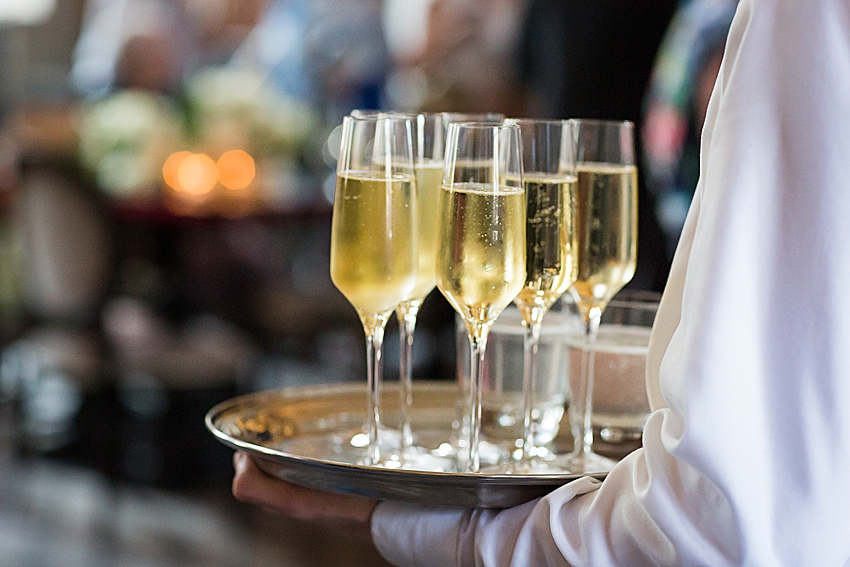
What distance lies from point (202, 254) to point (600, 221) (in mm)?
3119

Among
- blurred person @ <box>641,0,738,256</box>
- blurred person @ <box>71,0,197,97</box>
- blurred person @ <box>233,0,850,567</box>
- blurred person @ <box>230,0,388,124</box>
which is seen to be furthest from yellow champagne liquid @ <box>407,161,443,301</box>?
blurred person @ <box>230,0,388,124</box>

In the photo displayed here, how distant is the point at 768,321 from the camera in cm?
75

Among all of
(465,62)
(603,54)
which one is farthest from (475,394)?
(465,62)

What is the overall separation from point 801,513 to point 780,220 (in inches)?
8.5

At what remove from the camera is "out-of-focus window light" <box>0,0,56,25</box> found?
802cm

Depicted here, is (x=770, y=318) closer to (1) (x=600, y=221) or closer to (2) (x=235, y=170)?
(1) (x=600, y=221)

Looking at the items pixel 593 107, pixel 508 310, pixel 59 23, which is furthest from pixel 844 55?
pixel 59 23

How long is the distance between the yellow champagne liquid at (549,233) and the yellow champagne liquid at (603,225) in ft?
A: 0.21

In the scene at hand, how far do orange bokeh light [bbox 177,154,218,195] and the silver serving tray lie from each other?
2.65 metres

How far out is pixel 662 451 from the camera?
2.59ft

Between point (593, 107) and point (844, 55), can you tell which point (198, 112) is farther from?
point (844, 55)

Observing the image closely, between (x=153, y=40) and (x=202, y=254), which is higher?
(x=153, y=40)

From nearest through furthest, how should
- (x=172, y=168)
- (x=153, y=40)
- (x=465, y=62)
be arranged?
(x=172, y=168), (x=465, y=62), (x=153, y=40)

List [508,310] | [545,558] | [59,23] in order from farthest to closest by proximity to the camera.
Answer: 1. [59,23]
2. [508,310]
3. [545,558]
